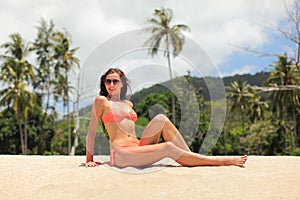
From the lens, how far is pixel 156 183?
12.2 feet

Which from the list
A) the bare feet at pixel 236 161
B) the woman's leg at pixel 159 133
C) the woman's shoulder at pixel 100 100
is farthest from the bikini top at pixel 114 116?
the bare feet at pixel 236 161

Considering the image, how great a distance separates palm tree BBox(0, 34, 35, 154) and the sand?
23322 millimetres

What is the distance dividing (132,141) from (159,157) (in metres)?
0.39

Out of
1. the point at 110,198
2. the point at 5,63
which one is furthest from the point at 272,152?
the point at 110,198

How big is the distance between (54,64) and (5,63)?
409cm

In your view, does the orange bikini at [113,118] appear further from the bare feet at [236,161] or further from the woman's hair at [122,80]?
the bare feet at [236,161]

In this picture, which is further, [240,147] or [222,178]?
[240,147]

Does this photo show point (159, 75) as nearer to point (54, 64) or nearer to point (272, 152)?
point (54, 64)

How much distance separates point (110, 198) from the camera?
3418mm

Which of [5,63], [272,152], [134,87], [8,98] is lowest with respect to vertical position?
[272,152]

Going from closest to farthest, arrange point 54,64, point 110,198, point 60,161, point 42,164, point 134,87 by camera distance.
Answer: point 110,198 → point 134,87 → point 42,164 → point 60,161 → point 54,64

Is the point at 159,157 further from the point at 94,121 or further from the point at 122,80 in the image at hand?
the point at 122,80

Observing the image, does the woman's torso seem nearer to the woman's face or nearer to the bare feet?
the woman's face

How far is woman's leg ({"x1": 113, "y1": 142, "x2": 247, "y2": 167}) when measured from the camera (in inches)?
165
